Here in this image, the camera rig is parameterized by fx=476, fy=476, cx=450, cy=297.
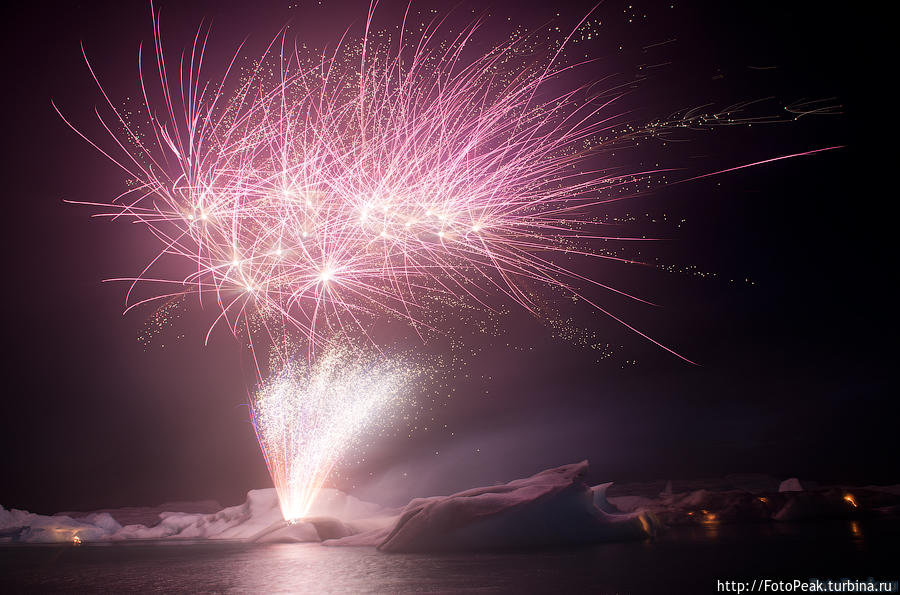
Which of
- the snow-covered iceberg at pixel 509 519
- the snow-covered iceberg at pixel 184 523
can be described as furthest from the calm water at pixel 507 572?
the snow-covered iceberg at pixel 184 523

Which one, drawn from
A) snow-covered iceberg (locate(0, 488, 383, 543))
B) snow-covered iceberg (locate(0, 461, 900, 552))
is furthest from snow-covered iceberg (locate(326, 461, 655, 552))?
snow-covered iceberg (locate(0, 488, 383, 543))

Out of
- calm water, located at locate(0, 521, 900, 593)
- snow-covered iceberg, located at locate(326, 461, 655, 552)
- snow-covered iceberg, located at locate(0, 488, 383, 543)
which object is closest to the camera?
calm water, located at locate(0, 521, 900, 593)

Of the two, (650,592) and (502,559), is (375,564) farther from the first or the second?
(650,592)

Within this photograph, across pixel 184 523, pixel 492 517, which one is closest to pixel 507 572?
pixel 492 517

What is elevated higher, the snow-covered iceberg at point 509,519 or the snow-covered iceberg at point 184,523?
the snow-covered iceberg at point 509,519

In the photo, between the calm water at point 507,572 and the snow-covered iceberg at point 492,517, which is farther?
the snow-covered iceberg at point 492,517

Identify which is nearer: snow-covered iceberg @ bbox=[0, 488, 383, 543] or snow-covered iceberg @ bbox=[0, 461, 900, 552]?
snow-covered iceberg @ bbox=[0, 461, 900, 552]

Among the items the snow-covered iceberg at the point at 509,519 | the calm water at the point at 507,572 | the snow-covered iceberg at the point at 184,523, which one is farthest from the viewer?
the snow-covered iceberg at the point at 184,523

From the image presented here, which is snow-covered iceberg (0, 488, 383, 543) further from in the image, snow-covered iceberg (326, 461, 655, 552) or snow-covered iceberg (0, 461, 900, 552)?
snow-covered iceberg (326, 461, 655, 552)

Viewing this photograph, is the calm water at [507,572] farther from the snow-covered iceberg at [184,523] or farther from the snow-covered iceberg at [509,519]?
the snow-covered iceberg at [184,523]

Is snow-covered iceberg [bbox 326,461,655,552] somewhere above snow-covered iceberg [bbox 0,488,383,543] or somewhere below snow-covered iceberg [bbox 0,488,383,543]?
above

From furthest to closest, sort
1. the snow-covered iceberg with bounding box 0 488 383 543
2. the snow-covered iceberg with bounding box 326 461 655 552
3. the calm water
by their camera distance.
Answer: the snow-covered iceberg with bounding box 0 488 383 543 < the snow-covered iceberg with bounding box 326 461 655 552 < the calm water

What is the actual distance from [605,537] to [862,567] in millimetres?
15802

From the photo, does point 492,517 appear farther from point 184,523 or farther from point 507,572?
point 184,523
